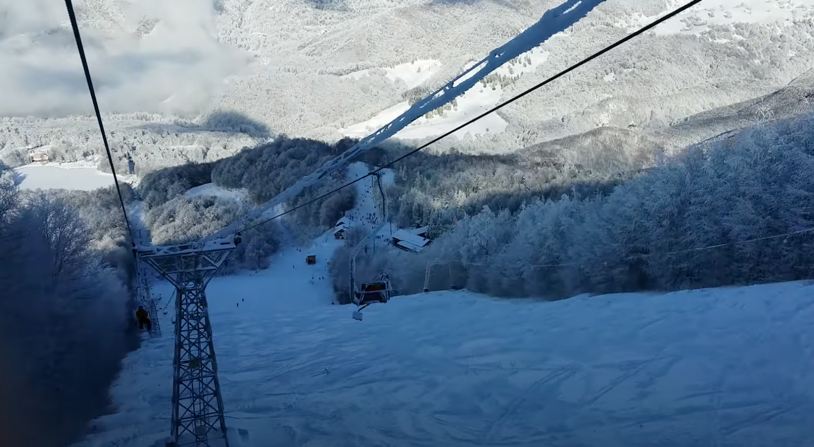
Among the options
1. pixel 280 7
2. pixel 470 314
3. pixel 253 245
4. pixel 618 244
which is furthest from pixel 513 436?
pixel 280 7

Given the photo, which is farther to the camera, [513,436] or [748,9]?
[748,9]

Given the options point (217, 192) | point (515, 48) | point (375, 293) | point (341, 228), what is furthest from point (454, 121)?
point (515, 48)

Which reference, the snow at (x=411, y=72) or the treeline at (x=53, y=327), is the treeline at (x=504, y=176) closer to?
the treeline at (x=53, y=327)

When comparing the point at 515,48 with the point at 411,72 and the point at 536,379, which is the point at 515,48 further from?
the point at 411,72

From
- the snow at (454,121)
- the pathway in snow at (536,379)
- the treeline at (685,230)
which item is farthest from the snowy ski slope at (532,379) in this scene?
the snow at (454,121)

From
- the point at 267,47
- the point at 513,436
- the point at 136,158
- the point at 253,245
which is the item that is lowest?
the point at 513,436

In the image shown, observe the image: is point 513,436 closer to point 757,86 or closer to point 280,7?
point 757,86
